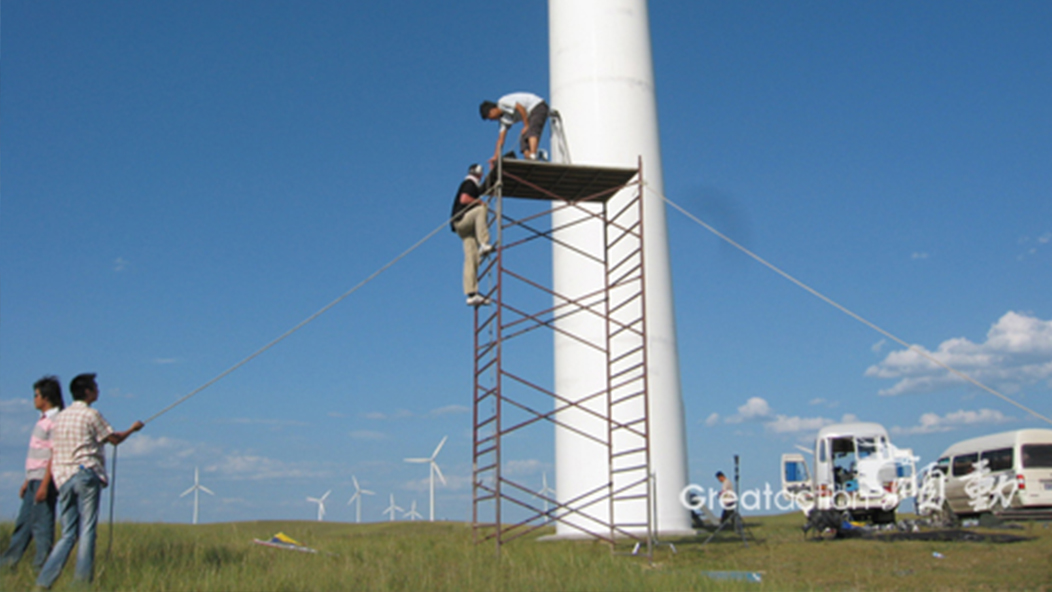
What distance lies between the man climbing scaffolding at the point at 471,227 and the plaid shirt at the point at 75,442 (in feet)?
19.4

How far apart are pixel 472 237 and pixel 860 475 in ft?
38.3

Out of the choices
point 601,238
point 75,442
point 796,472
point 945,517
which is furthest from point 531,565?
point 796,472

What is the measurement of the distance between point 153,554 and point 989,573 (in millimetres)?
10006

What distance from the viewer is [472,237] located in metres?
13.3

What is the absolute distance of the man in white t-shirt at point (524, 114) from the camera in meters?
14.3

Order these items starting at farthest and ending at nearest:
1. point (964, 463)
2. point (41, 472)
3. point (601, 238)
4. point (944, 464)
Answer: point (944, 464)
point (964, 463)
point (601, 238)
point (41, 472)

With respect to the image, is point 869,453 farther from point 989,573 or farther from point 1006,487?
point 989,573

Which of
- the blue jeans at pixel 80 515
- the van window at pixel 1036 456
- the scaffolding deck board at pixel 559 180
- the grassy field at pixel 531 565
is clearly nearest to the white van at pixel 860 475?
the van window at pixel 1036 456

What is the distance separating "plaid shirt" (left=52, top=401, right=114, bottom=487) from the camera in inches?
312

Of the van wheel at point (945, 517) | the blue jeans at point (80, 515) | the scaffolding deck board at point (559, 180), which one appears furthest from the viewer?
the van wheel at point (945, 517)

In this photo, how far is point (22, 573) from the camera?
8672 mm

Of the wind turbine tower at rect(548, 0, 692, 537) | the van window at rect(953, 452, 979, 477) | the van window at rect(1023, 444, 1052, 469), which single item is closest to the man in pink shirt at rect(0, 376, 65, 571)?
the wind turbine tower at rect(548, 0, 692, 537)

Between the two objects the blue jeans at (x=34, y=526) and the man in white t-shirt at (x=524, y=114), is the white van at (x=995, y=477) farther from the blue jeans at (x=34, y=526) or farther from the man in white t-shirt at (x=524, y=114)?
the blue jeans at (x=34, y=526)

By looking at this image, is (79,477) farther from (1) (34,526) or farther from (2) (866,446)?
(2) (866,446)
